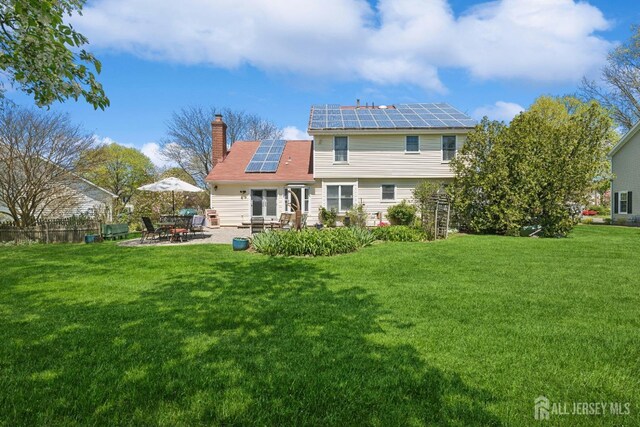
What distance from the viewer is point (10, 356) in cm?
347

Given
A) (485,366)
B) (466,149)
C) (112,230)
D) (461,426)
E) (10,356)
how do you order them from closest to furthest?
1. (461,426)
2. (485,366)
3. (10,356)
4. (112,230)
5. (466,149)

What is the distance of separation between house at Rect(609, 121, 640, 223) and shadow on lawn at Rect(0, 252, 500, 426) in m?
27.7

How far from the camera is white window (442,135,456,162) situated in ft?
63.8

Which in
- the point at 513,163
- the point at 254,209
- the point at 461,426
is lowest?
the point at 461,426

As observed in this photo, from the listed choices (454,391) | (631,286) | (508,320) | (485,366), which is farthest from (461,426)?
(631,286)

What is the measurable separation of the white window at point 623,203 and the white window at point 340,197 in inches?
804

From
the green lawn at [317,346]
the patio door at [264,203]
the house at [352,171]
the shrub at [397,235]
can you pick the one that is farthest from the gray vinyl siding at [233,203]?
the green lawn at [317,346]

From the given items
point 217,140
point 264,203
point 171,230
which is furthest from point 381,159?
point 171,230

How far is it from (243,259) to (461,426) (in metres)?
7.63

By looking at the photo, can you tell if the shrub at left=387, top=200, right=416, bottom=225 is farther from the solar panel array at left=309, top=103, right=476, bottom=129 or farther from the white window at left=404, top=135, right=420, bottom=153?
the solar panel array at left=309, top=103, right=476, bottom=129

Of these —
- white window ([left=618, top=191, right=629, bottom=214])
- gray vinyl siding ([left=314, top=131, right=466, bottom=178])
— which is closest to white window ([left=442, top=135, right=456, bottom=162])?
gray vinyl siding ([left=314, top=131, right=466, bottom=178])

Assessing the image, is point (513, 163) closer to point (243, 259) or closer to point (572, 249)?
point (572, 249)

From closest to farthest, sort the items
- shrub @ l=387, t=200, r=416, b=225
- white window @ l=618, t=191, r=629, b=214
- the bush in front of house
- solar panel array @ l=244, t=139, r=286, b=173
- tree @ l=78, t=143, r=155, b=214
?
the bush in front of house
shrub @ l=387, t=200, r=416, b=225
solar panel array @ l=244, t=139, r=286, b=173
white window @ l=618, t=191, r=629, b=214
tree @ l=78, t=143, r=155, b=214

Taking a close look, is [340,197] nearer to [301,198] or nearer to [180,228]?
[301,198]
